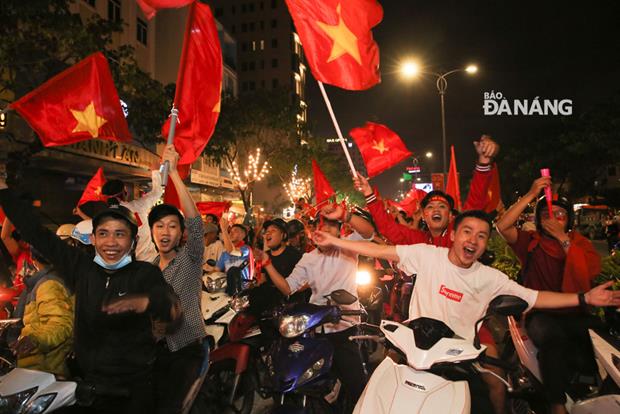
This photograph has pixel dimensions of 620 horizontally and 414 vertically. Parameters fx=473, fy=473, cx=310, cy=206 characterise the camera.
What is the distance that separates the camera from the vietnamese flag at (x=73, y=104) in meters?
5.93

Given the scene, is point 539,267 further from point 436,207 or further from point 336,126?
point 336,126

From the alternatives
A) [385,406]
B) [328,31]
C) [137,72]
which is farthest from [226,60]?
[385,406]

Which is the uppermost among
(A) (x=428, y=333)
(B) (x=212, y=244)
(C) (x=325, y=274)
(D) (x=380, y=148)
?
(D) (x=380, y=148)

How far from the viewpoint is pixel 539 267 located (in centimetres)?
428

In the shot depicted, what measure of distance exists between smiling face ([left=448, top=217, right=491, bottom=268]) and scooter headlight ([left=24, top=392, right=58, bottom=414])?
2475mm

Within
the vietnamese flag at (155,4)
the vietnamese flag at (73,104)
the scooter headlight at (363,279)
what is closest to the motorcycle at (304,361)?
the scooter headlight at (363,279)

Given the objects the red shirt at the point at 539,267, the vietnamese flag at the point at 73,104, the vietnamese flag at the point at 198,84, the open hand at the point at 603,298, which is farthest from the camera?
the vietnamese flag at the point at 73,104

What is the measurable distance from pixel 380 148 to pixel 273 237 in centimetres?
438

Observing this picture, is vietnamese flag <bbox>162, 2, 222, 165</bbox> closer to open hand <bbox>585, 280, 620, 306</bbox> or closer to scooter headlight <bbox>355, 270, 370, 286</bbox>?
scooter headlight <bbox>355, 270, 370, 286</bbox>

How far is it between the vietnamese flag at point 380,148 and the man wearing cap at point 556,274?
435 cm

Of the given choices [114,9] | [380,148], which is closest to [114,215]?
[380,148]

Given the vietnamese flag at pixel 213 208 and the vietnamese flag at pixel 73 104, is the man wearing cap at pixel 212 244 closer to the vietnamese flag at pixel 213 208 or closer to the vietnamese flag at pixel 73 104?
the vietnamese flag at pixel 213 208

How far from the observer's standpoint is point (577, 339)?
377cm

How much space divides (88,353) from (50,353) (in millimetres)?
488
